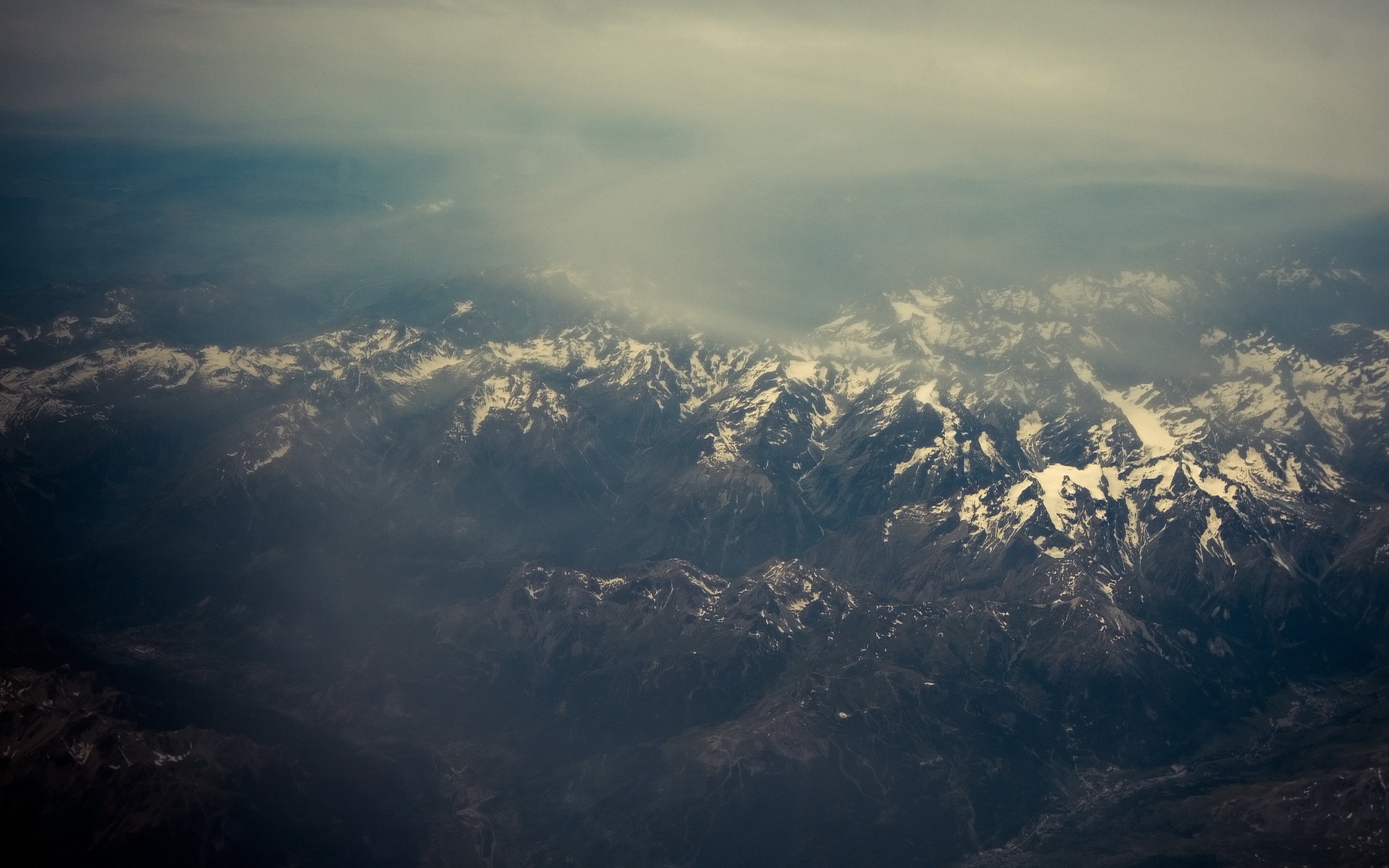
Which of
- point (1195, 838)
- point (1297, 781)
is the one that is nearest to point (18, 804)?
point (1195, 838)

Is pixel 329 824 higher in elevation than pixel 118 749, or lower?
lower

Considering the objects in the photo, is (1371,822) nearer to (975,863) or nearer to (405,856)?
(975,863)

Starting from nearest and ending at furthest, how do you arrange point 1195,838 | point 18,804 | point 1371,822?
point 18,804
point 1371,822
point 1195,838

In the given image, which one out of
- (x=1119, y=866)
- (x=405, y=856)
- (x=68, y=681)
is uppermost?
(x=68, y=681)

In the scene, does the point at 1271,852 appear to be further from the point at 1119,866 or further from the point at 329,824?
the point at 329,824

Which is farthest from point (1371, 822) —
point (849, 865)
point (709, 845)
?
point (709, 845)

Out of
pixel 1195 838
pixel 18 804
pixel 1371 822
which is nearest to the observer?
pixel 18 804

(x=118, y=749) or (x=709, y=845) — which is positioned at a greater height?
(x=118, y=749)

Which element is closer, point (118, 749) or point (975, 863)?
point (118, 749)

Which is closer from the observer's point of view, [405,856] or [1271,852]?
[1271,852]
